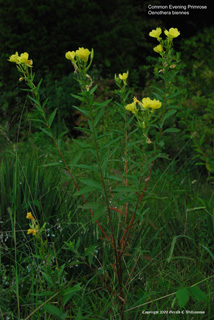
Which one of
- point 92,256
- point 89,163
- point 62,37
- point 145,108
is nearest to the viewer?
point 145,108

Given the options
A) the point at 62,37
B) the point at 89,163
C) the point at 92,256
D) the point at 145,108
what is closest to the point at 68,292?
the point at 92,256

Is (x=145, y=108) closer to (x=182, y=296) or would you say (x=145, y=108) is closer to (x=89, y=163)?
(x=182, y=296)

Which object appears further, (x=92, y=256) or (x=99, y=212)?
(x=92, y=256)

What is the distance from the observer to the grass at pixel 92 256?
1842mm

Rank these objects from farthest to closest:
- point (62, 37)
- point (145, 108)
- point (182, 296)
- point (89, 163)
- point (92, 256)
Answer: point (62, 37) → point (89, 163) → point (92, 256) → point (145, 108) → point (182, 296)

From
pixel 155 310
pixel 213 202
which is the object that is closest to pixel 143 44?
pixel 213 202

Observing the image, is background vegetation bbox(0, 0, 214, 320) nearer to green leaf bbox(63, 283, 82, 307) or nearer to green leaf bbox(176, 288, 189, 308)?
green leaf bbox(176, 288, 189, 308)

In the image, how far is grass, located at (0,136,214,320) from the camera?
1842 millimetres

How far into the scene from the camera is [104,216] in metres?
2.45

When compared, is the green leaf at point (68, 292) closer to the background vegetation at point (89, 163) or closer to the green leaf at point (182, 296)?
the background vegetation at point (89, 163)

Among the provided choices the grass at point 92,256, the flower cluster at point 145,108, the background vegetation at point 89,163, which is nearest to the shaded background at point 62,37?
the background vegetation at point 89,163

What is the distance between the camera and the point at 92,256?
6.08 feet

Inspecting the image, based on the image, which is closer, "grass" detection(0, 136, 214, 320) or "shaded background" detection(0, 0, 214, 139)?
"grass" detection(0, 136, 214, 320)

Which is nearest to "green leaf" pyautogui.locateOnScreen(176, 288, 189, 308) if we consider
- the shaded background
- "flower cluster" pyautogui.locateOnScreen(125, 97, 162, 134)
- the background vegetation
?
the background vegetation
